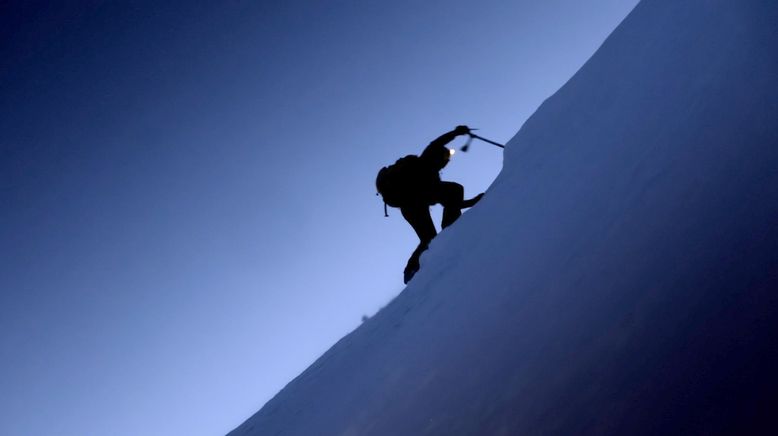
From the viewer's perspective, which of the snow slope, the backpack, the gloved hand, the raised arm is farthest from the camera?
the backpack

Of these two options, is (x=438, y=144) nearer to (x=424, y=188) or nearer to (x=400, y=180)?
(x=424, y=188)

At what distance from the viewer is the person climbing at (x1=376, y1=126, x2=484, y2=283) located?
8.84 meters

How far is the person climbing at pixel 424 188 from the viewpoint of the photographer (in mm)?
8836

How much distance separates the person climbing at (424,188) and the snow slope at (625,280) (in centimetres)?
388

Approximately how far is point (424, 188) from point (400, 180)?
0.47 m

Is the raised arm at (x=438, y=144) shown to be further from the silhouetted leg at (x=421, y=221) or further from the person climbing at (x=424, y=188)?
the silhouetted leg at (x=421, y=221)

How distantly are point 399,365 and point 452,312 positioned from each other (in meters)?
0.60

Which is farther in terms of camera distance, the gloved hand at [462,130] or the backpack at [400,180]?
the backpack at [400,180]

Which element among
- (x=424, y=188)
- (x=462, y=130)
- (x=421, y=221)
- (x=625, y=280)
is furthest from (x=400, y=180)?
(x=625, y=280)

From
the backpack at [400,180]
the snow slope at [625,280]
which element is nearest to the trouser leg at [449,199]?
the backpack at [400,180]

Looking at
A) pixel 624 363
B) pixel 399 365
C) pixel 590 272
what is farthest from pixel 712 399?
pixel 399 365

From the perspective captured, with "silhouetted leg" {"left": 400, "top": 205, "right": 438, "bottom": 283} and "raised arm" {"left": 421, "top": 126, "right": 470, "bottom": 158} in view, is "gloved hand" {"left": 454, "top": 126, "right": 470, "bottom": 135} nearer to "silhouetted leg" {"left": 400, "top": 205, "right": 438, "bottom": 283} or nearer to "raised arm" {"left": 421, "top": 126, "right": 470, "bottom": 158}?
"raised arm" {"left": 421, "top": 126, "right": 470, "bottom": 158}

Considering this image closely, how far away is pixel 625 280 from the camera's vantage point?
2424 millimetres

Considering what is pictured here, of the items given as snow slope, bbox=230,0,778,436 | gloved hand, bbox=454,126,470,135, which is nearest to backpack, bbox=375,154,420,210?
gloved hand, bbox=454,126,470,135
